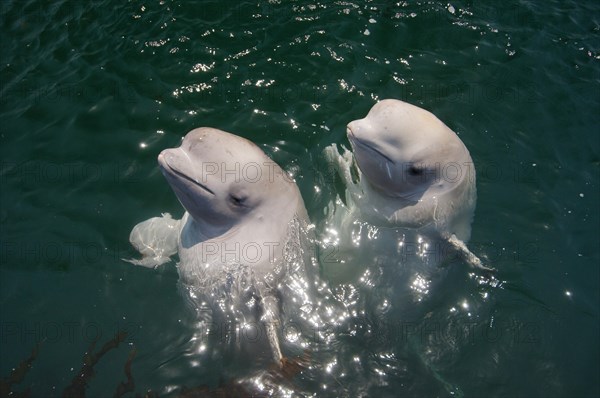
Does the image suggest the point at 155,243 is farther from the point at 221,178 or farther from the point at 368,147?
the point at 368,147

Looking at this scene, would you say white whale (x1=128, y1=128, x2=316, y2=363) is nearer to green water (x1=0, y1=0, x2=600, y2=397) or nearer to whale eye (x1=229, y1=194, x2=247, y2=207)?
whale eye (x1=229, y1=194, x2=247, y2=207)

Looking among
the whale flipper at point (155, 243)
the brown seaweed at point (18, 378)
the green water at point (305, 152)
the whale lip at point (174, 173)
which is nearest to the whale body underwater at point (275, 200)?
the whale lip at point (174, 173)

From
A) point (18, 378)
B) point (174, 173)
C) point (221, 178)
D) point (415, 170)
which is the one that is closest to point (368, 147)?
point (415, 170)

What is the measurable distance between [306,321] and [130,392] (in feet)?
6.17

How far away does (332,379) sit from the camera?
18.8 ft

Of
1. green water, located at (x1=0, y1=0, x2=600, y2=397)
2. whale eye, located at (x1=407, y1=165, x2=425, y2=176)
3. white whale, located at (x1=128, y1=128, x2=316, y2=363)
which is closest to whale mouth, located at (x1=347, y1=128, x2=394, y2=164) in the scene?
whale eye, located at (x1=407, y1=165, x2=425, y2=176)

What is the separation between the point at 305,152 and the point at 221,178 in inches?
82.6

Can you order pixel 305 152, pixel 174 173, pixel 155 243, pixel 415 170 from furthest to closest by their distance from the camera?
pixel 305 152 → pixel 155 243 → pixel 415 170 → pixel 174 173

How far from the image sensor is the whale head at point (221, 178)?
564cm

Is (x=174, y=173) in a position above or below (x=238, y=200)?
above

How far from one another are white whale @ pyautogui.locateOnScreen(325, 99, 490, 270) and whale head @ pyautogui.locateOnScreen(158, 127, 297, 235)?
1054 millimetres

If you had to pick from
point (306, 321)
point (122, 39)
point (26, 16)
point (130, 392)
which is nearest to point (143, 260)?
point (130, 392)

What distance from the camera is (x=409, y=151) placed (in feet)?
19.2

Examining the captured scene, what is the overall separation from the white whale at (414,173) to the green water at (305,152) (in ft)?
2.15
